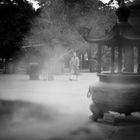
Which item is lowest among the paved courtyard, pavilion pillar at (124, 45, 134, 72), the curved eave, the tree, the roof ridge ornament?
the paved courtyard

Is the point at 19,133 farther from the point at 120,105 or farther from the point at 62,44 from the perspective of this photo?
the point at 62,44

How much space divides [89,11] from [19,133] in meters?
19.3

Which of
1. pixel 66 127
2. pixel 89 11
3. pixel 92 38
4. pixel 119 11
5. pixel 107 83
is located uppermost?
pixel 89 11

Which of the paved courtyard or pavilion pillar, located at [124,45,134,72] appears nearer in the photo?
the paved courtyard

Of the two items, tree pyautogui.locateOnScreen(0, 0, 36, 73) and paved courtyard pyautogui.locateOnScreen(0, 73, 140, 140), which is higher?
tree pyautogui.locateOnScreen(0, 0, 36, 73)

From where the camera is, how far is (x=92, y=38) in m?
8.50

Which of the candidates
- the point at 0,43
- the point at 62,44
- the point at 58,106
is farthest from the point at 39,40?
the point at 58,106

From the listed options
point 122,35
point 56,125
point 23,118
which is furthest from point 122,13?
point 23,118

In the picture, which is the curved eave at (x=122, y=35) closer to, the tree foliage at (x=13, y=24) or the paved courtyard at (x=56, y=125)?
the paved courtyard at (x=56, y=125)

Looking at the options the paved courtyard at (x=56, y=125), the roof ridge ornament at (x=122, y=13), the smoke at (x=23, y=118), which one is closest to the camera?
the paved courtyard at (x=56, y=125)

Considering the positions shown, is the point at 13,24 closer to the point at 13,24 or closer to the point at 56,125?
the point at 13,24

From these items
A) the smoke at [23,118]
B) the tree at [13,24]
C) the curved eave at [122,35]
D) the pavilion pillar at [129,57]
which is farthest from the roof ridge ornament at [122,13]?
the tree at [13,24]

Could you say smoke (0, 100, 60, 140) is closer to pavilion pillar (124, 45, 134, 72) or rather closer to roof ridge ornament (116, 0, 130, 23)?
pavilion pillar (124, 45, 134, 72)

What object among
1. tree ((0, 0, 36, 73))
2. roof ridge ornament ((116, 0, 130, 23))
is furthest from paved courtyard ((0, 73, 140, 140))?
tree ((0, 0, 36, 73))
